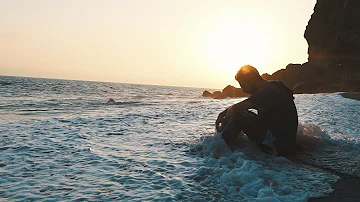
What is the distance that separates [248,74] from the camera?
4.90 meters

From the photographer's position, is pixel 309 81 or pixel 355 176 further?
pixel 309 81

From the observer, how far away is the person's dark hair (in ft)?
16.0

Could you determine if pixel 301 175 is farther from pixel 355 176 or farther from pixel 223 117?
pixel 223 117

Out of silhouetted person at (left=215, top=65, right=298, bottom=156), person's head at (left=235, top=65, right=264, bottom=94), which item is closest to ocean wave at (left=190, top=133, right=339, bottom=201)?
silhouetted person at (left=215, top=65, right=298, bottom=156)

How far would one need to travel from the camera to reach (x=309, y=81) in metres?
44.4

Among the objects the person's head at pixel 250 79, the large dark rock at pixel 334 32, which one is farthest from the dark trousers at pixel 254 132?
the large dark rock at pixel 334 32

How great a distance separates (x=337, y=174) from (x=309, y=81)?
146 ft

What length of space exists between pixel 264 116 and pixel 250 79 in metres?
0.75

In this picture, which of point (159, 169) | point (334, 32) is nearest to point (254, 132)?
point (159, 169)

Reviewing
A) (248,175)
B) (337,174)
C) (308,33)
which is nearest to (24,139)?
(248,175)

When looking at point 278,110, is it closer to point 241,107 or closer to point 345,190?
point 241,107

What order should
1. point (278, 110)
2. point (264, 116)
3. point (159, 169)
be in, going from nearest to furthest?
point (159, 169)
point (278, 110)
point (264, 116)

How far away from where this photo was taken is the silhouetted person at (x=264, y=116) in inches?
183

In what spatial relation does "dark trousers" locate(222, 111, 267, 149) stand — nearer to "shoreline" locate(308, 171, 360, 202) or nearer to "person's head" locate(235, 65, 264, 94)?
"person's head" locate(235, 65, 264, 94)
